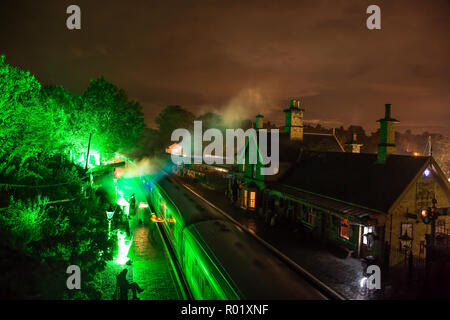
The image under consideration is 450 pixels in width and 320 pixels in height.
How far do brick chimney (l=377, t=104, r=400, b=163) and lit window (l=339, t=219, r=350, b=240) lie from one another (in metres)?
4.47

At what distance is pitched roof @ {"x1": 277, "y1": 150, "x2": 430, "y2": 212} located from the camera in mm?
15289

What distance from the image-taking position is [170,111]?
3447 inches

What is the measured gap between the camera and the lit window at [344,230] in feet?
54.6

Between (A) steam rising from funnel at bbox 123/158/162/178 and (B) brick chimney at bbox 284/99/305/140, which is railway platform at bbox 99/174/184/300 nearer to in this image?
(B) brick chimney at bbox 284/99/305/140

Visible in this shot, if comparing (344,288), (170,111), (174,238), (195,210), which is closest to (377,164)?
(344,288)

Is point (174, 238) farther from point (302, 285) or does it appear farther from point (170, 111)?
point (170, 111)

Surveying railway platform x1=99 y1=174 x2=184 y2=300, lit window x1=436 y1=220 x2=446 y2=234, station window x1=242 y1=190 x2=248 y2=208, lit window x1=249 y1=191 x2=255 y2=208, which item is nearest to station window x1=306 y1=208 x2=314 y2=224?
lit window x1=436 y1=220 x2=446 y2=234

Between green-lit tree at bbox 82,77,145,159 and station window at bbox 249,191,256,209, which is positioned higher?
green-lit tree at bbox 82,77,145,159

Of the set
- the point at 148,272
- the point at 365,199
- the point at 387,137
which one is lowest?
the point at 148,272

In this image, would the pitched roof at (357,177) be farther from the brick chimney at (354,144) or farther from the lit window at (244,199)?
the brick chimney at (354,144)

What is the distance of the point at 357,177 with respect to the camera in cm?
1822

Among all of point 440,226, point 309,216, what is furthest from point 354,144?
point 440,226

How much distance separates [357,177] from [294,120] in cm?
1247

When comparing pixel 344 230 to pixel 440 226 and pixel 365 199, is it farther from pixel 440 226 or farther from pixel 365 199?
pixel 440 226
